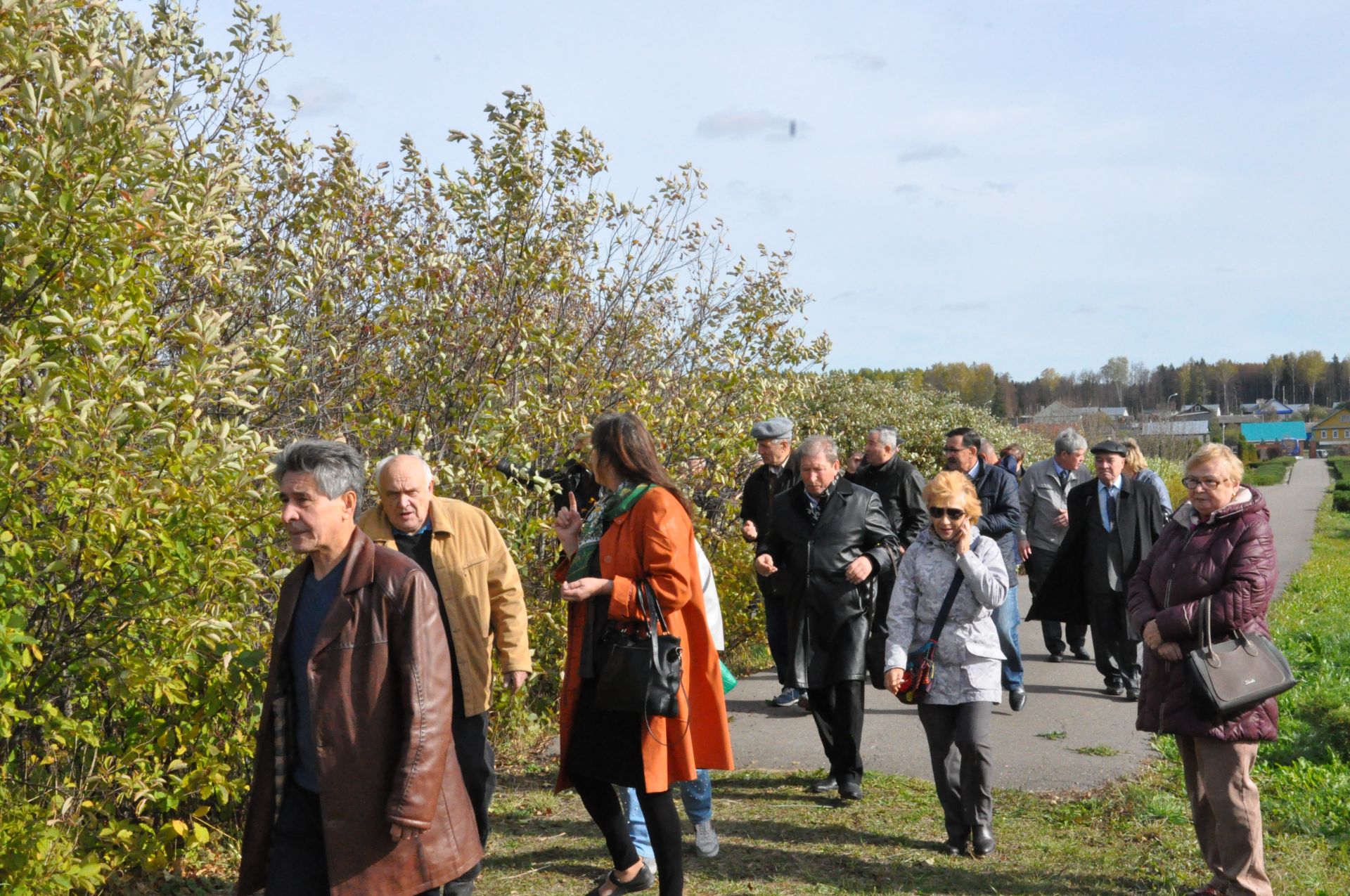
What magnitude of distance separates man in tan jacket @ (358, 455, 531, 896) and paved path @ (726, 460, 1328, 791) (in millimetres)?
2788

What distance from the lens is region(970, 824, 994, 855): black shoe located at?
5.61m

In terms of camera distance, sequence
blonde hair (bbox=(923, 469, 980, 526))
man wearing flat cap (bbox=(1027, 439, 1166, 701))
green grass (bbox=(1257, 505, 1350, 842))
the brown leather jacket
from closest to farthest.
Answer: the brown leather jacket < blonde hair (bbox=(923, 469, 980, 526)) < green grass (bbox=(1257, 505, 1350, 842)) < man wearing flat cap (bbox=(1027, 439, 1166, 701))

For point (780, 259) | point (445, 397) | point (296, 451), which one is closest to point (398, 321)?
point (445, 397)

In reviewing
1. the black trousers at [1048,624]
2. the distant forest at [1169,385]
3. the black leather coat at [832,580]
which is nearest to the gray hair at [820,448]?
the black leather coat at [832,580]

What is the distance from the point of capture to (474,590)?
4.81m

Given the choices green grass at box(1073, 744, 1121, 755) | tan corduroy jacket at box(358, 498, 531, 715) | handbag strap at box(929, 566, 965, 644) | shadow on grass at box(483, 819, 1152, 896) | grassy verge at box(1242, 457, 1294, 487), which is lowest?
grassy verge at box(1242, 457, 1294, 487)

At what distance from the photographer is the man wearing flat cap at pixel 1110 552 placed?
886cm

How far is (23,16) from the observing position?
396 cm

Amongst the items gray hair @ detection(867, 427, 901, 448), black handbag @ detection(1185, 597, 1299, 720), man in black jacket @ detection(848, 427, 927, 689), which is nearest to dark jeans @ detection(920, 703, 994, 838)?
black handbag @ detection(1185, 597, 1299, 720)

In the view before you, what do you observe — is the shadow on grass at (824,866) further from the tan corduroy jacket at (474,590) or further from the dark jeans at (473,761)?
the tan corduroy jacket at (474,590)

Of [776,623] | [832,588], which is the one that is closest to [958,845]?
[832,588]

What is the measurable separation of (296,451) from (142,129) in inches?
58.4

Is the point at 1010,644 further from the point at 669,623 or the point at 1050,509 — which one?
the point at 669,623

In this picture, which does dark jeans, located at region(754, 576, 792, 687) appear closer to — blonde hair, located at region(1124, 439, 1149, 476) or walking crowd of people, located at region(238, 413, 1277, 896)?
walking crowd of people, located at region(238, 413, 1277, 896)
